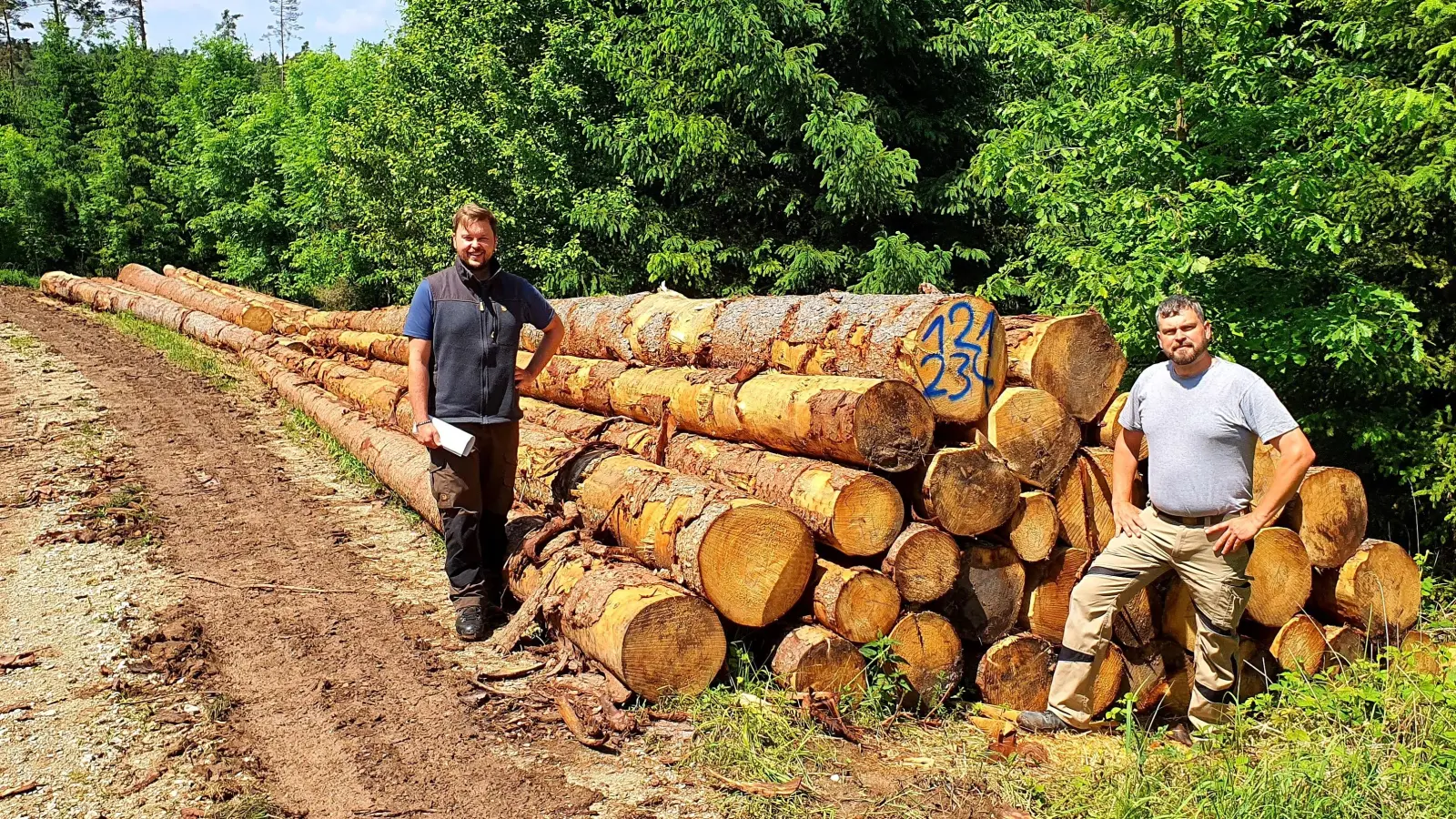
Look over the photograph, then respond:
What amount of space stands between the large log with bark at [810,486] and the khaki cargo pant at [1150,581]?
3.28ft

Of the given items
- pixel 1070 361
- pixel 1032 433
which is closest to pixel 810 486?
pixel 1032 433

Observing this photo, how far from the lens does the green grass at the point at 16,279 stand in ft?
97.4

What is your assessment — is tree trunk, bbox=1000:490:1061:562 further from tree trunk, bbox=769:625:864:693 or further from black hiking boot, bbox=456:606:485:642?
black hiking boot, bbox=456:606:485:642

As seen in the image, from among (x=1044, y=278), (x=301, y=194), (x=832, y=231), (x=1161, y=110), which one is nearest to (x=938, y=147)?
(x=832, y=231)

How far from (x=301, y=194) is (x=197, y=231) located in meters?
8.25

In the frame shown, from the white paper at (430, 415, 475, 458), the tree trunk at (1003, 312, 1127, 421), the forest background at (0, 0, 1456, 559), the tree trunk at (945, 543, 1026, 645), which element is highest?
the forest background at (0, 0, 1456, 559)

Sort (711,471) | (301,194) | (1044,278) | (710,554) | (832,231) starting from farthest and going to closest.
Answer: (301,194), (832,231), (1044,278), (711,471), (710,554)

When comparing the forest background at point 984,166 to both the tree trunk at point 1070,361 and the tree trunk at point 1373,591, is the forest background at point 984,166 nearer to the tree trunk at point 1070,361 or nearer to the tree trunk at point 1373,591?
the tree trunk at point 1373,591

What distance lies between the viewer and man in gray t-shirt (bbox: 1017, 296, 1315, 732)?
4418mm

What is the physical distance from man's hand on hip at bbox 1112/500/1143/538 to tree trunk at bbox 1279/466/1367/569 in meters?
1.39

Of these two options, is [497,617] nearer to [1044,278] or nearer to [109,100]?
[1044,278]

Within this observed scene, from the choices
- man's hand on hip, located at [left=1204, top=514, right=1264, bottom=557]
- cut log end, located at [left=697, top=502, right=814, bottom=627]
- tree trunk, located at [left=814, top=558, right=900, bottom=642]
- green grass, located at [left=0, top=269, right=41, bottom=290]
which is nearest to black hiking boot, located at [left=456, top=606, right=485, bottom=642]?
cut log end, located at [left=697, top=502, right=814, bottom=627]

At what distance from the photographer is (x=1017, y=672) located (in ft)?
17.4

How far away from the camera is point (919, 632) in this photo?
5.02 m
